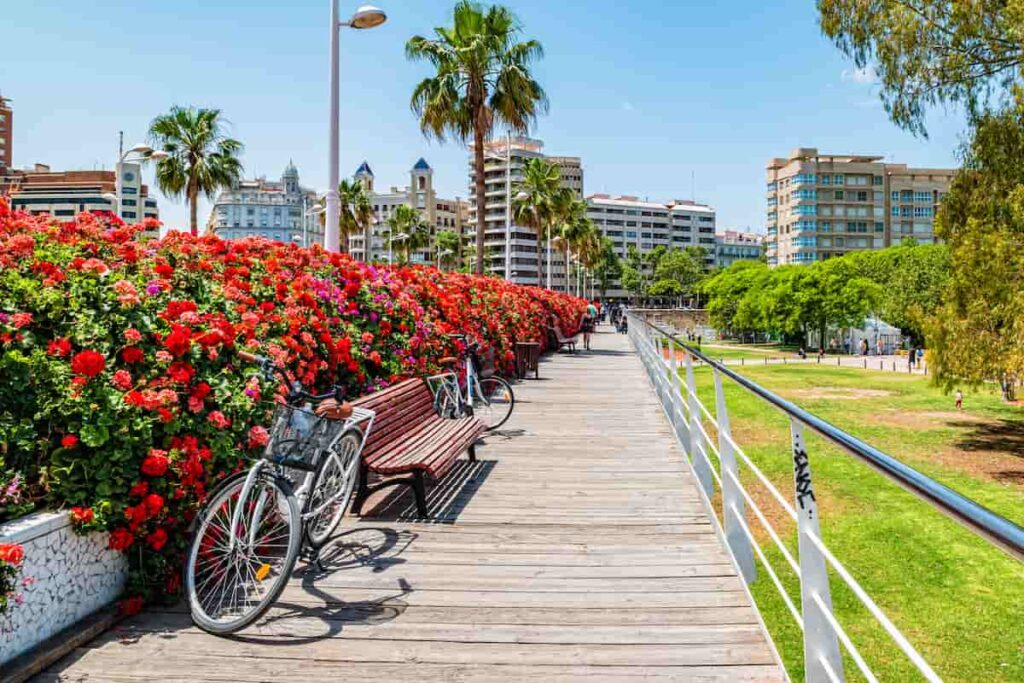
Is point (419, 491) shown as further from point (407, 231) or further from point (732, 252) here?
point (732, 252)

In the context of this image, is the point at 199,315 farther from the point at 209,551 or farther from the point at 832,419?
the point at 832,419

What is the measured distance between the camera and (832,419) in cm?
2852

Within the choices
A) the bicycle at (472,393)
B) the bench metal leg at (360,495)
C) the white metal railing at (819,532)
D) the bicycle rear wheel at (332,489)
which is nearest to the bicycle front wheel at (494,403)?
the bicycle at (472,393)

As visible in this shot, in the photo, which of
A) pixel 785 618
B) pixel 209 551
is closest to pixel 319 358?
pixel 209 551

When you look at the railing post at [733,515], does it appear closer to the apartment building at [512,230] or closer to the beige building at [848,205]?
the apartment building at [512,230]

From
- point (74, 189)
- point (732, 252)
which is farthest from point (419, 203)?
point (732, 252)

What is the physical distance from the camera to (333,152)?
33.1 ft

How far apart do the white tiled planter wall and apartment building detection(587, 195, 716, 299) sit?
157 m

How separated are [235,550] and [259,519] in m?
0.18

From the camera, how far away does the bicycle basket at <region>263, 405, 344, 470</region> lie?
12.7 ft

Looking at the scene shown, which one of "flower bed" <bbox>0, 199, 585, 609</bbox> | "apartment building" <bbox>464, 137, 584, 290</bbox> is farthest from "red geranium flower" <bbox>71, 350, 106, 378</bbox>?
"apartment building" <bbox>464, 137, 584, 290</bbox>

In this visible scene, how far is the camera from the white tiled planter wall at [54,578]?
125 inches

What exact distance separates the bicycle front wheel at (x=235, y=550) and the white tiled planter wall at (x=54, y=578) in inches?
16.8

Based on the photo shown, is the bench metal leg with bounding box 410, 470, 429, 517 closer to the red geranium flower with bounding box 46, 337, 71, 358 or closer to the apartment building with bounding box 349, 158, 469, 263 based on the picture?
the red geranium flower with bounding box 46, 337, 71, 358
